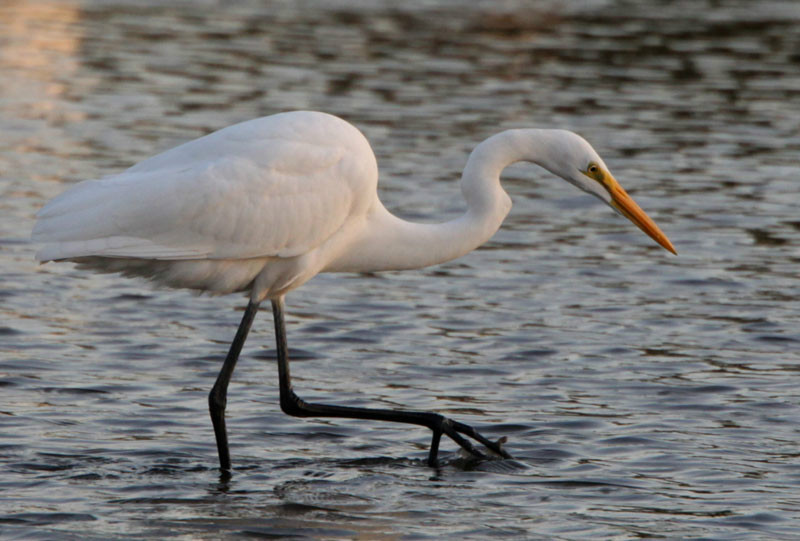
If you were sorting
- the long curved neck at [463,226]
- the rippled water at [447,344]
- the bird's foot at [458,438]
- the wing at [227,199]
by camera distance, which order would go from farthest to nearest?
the long curved neck at [463,226] < the bird's foot at [458,438] < the wing at [227,199] < the rippled water at [447,344]

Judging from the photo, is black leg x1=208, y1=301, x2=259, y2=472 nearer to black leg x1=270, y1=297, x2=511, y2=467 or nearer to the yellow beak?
black leg x1=270, y1=297, x2=511, y2=467

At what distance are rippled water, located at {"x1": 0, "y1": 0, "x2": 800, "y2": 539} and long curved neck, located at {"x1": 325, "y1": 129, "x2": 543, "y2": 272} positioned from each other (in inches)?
40.8

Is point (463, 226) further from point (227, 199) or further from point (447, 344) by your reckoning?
point (447, 344)

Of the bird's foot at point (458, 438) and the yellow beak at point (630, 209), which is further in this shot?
the yellow beak at point (630, 209)

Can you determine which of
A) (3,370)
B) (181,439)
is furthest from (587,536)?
(3,370)

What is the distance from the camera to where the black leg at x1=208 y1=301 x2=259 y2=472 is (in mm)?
7481

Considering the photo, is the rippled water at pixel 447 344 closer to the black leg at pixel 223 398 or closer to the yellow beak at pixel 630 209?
the black leg at pixel 223 398

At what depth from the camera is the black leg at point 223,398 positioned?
748 centimetres

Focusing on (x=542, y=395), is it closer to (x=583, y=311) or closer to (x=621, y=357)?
(x=621, y=357)

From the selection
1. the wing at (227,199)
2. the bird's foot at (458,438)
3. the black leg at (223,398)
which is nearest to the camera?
the wing at (227,199)

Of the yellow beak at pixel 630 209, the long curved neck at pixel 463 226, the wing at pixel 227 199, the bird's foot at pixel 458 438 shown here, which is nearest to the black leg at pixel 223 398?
the wing at pixel 227 199

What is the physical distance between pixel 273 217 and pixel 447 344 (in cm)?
263

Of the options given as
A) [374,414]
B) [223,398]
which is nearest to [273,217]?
[223,398]

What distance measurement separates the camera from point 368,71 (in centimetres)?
2095
